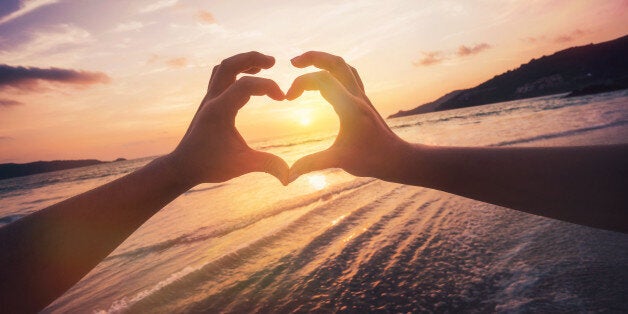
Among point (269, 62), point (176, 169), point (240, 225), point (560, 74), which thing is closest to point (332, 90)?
point (269, 62)

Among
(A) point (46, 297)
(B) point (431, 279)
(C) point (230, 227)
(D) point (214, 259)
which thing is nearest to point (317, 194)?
(C) point (230, 227)

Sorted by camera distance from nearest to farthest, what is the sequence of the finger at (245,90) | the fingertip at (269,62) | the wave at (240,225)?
the finger at (245,90) < the fingertip at (269,62) < the wave at (240,225)

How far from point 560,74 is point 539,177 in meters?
108

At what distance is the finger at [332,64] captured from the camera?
7.25ft

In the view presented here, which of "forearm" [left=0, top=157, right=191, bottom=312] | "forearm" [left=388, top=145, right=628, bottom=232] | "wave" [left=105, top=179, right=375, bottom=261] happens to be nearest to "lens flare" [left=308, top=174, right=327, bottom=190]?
"wave" [left=105, top=179, right=375, bottom=261]

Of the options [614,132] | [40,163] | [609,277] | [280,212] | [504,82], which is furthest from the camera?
[40,163]

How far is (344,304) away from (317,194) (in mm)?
4611

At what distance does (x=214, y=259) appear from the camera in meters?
3.94

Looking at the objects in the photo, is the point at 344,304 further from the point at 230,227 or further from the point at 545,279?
the point at 230,227

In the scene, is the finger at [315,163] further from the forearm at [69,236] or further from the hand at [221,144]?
the forearm at [69,236]

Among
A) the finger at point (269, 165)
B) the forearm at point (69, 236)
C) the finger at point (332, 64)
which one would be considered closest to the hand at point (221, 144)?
the finger at point (269, 165)

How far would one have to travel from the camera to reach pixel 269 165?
2.15 m

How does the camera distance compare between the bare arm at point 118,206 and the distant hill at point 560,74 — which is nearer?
the bare arm at point 118,206

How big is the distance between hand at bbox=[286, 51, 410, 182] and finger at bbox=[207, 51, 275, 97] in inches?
16.0
